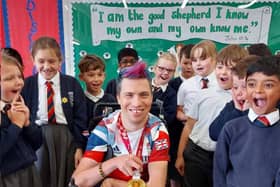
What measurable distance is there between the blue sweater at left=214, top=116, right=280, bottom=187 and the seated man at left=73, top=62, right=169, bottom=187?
269 millimetres

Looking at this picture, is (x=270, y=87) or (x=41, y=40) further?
(x=41, y=40)

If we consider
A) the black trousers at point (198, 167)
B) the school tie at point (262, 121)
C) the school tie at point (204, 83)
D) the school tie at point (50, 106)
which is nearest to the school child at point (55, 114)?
the school tie at point (50, 106)

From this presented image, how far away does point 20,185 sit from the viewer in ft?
4.94

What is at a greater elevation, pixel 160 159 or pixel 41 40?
pixel 41 40

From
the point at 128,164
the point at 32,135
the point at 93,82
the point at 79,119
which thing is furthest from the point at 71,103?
the point at 128,164

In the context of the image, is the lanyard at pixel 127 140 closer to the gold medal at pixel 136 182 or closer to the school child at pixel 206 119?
the gold medal at pixel 136 182

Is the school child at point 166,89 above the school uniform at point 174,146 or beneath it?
above

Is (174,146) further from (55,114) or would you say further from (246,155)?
(246,155)

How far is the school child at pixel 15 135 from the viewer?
4.25 feet

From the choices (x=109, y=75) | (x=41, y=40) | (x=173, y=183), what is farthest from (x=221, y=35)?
(x=41, y=40)

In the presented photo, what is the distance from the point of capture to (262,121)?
1.40m

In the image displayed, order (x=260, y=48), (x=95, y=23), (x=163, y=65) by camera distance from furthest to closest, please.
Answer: (x=95, y=23), (x=163, y=65), (x=260, y=48)

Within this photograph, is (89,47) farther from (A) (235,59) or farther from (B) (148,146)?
(B) (148,146)

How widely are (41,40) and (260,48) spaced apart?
4.43 ft
